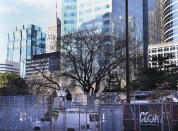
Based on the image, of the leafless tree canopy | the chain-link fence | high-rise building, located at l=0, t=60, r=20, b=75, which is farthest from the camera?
high-rise building, located at l=0, t=60, r=20, b=75

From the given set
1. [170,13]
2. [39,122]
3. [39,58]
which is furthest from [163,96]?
[170,13]

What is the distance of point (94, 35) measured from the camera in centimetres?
3378

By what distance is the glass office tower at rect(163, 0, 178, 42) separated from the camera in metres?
133

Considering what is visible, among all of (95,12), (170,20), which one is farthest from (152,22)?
(95,12)

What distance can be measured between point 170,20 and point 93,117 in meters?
128

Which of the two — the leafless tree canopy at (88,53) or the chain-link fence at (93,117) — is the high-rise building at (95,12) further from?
the chain-link fence at (93,117)

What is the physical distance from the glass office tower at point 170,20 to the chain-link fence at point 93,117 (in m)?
123

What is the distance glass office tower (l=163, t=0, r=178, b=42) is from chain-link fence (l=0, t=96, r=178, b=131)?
405ft

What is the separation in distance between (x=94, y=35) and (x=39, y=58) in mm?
10637

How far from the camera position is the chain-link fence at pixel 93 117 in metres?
13.7

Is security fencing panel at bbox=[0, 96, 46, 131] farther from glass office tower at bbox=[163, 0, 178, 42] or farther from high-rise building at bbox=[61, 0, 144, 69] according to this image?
glass office tower at bbox=[163, 0, 178, 42]

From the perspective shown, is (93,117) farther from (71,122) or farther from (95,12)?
(95,12)

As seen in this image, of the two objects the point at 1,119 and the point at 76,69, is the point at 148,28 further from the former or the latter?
the point at 1,119

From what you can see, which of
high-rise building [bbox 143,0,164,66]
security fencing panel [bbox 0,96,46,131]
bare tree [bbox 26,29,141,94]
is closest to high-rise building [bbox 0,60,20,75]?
high-rise building [bbox 143,0,164,66]
